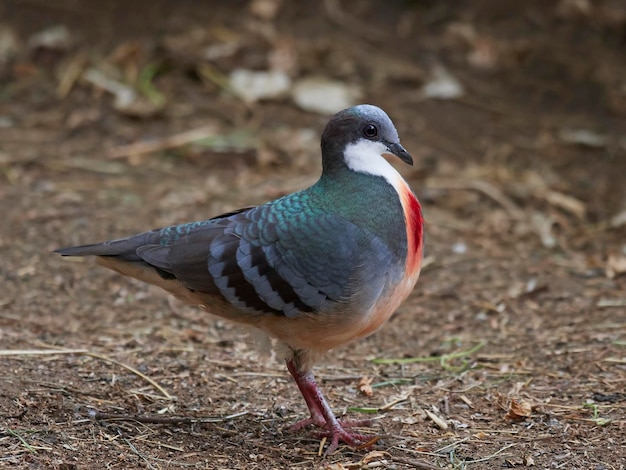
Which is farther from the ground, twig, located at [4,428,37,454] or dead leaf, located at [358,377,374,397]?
dead leaf, located at [358,377,374,397]

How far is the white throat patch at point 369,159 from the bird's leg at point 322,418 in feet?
2.97

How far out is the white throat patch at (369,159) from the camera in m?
4.16

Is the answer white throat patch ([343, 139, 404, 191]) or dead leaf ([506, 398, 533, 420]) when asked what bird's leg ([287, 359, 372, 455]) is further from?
white throat patch ([343, 139, 404, 191])

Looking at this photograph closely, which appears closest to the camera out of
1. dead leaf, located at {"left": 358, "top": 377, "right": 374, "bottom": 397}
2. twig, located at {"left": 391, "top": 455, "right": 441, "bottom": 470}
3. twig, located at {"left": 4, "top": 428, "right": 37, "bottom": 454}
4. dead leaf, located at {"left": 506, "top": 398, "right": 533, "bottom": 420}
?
twig, located at {"left": 4, "top": 428, "right": 37, "bottom": 454}

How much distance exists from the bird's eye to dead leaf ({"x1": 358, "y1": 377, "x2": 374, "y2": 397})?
50.1 inches

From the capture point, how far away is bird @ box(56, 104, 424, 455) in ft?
13.0

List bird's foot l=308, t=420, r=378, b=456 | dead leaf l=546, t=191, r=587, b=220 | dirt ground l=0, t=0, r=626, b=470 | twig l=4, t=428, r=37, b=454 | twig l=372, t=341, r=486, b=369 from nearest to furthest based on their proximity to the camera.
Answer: twig l=4, t=428, r=37, b=454, bird's foot l=308, t=420, r=378, b=456, dirt ground l=0, t=0, r=626, b=470, twig l=372, t=341, r=486, b=369, dead leaf l=546, t=191, r=587, b=220

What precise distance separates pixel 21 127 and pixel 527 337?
4749 millimetres

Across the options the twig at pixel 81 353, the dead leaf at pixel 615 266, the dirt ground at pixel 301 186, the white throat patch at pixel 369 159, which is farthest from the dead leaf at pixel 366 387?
the dead leaf at pixel 615 266

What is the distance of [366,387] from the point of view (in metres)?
4.70

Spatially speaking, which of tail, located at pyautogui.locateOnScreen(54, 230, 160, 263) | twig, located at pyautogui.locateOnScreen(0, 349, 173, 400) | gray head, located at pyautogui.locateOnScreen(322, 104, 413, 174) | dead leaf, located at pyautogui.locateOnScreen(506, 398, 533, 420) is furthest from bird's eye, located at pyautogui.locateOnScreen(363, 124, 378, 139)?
twig, located at pyautogui.locateOnScreen(0, 349, 173, 400)

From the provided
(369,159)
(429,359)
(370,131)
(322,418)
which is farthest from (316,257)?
(429,359)

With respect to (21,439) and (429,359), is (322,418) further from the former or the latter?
(21,439)

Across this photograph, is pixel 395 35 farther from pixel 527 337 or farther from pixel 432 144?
pixel 527 337
